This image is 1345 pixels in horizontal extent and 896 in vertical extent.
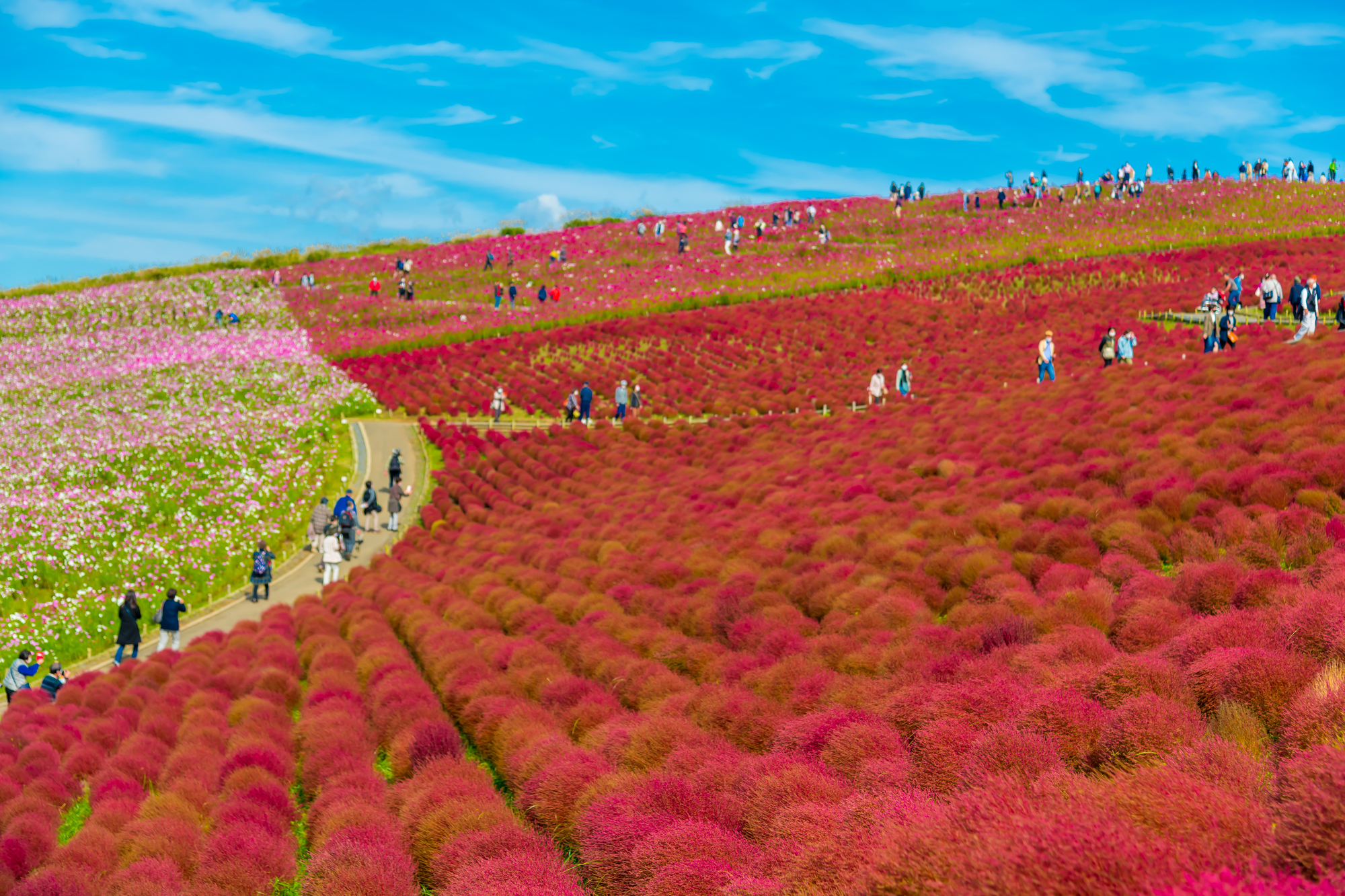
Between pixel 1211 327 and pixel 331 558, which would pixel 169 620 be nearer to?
pixel 331 558

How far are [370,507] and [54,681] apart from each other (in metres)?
10.1

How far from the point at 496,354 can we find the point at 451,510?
19367 millimetres

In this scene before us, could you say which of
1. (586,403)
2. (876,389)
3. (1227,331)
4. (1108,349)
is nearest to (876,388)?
(876,389)

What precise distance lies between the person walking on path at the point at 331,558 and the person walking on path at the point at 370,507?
332 centimetres

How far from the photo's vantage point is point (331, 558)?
73.3ft

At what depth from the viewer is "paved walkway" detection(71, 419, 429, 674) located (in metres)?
21.0

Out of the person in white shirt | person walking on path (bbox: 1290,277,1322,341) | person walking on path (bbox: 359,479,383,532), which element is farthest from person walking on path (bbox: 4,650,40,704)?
person walking on path (bbox: 1290,277,1322,341)

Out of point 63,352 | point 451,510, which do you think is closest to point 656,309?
point 451,510

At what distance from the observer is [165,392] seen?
38906 millimetres

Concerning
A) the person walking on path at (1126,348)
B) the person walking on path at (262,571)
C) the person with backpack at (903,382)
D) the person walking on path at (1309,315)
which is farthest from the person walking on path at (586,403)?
the person walking on path at (1309,315)

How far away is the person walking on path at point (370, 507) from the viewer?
86.2ft

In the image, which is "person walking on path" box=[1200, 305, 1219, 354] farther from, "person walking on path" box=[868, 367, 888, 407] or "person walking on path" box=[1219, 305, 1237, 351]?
"person walking on path" box=[868, 367, 888, 407]

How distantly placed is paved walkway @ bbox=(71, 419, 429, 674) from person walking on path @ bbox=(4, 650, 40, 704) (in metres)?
1.40

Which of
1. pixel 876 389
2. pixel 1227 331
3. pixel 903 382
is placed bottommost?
pixel 876 389
